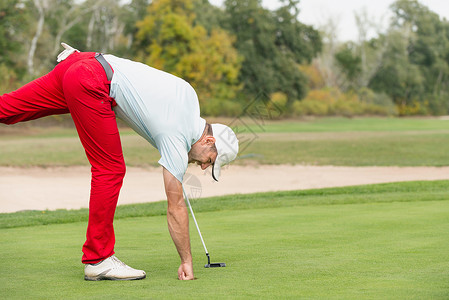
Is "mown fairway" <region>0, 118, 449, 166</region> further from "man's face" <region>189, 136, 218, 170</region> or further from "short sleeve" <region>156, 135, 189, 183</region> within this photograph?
"short sleeve" <region>156, 135, 189, 183</region>

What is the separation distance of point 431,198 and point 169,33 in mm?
39465

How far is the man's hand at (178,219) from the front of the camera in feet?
12.2

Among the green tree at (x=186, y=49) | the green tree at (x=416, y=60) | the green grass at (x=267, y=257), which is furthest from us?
the green tree at (x=416, y=60)

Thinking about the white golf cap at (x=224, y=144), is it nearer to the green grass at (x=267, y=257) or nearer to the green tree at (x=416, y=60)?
the green grass at (x=267, y=257)

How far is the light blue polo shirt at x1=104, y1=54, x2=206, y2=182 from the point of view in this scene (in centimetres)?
371

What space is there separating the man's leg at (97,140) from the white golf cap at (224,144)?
0.59 m

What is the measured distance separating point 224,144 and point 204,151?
0.41ft

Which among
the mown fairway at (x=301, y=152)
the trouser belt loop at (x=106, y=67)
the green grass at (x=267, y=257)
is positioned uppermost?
the trouser belt loop at (x=106, y=67)

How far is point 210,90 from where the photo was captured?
52594mm

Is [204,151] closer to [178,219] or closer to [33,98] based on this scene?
[178,219]

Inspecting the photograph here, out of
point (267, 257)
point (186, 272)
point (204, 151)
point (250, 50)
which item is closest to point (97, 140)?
point (204, 151)

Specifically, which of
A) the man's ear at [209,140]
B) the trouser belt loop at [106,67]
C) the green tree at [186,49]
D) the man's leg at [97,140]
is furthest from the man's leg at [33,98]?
the green tree at [186,49]

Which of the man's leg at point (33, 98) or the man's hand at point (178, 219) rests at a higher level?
the man's leg at point (33, 98)

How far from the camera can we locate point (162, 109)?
3.74 metres
